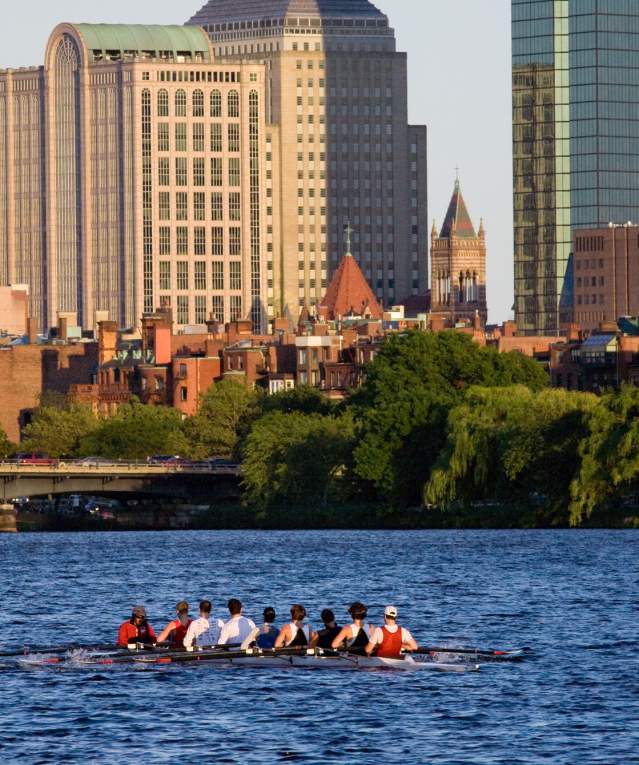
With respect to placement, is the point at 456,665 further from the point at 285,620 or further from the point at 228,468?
the point at 228,468

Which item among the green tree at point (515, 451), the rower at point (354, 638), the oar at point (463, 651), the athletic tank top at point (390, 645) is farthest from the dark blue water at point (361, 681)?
the green tree at point (515, 451)

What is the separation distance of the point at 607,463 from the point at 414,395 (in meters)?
32.5

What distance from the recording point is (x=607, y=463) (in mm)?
141250

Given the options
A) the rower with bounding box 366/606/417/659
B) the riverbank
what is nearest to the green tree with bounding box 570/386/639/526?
the riverbank

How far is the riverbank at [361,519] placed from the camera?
151 metres

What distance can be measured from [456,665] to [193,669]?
757 cm

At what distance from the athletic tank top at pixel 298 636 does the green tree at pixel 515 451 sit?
67.6 meters

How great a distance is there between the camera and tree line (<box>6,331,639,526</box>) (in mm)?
145625

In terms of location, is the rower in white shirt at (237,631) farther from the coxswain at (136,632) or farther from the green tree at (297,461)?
the green tree at (297,461)

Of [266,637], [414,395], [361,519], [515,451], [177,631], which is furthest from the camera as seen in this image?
[414,395]

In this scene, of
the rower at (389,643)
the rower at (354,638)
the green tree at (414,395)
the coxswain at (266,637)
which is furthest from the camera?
the green tree at (414,395)

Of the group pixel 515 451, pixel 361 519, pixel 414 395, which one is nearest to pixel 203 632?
pixel 515 451

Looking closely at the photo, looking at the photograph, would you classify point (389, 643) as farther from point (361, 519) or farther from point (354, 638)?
point (361, 519)

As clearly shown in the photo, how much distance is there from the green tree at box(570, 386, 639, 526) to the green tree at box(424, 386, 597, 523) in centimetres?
190
